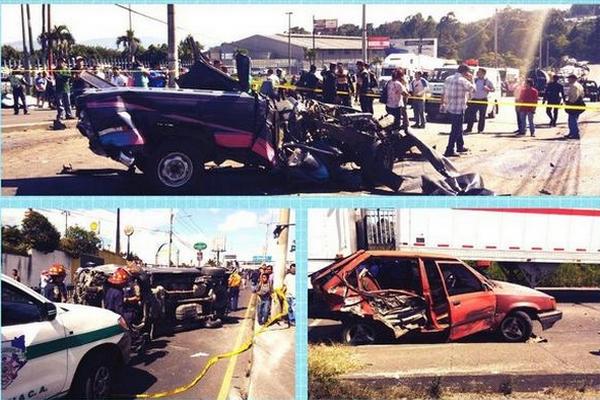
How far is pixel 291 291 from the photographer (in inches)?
271

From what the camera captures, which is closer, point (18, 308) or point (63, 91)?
point (18, 308)

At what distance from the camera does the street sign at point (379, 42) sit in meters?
7.04

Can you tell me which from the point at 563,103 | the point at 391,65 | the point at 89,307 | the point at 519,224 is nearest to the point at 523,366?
the point at 519,224

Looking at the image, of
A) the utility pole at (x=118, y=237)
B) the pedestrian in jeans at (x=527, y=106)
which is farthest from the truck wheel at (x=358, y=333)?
the pedestrian in jeans at (x=527, y=106)

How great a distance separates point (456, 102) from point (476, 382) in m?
2.56

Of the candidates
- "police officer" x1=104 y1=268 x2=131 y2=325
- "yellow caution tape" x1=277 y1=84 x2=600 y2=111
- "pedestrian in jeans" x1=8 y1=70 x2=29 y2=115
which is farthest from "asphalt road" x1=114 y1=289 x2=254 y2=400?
"pedestrian in jeans" x1=8 y1=70 x2=29 y2=115

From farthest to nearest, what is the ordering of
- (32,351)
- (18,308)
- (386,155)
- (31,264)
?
(386,155)
(31,264)
(18,308)
(32,351)

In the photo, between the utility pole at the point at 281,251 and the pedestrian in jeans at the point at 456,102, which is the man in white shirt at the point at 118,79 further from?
the pedestrian in jeans at the point at 456,102

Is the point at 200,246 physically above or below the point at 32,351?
above

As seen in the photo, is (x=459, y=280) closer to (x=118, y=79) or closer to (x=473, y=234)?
(x=473, y=234)

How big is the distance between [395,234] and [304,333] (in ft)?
3.87

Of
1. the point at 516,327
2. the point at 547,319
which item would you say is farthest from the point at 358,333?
the point at 547,319

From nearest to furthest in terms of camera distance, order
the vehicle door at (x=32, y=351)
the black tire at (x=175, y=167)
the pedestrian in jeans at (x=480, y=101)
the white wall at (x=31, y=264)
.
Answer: the vehicle door at (x=32, y=351), the white wall at (x=31, y=264), the black tire at (x=175, y=167), the pedestrian in jeans at (x=480, y=101)

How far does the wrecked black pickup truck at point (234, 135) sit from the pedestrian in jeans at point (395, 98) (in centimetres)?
10
